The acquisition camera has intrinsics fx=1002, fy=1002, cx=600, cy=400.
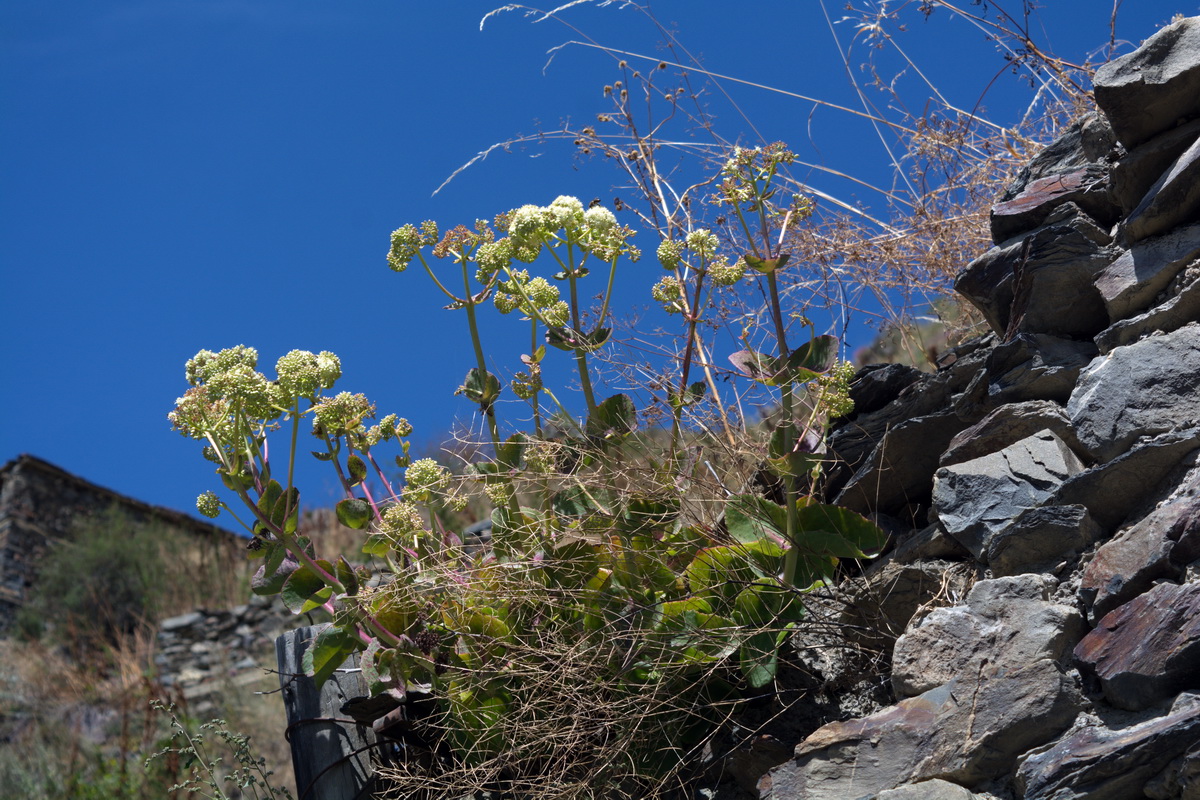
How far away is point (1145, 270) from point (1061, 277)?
8.1 inches

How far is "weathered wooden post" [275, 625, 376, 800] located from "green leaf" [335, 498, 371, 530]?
0.43m

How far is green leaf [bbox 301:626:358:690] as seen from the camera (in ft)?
8.08

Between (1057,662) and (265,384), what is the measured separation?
69.9 inches

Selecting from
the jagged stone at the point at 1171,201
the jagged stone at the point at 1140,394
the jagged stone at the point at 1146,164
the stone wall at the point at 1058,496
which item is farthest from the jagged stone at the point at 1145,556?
the jagged stone at the point at 1146,164

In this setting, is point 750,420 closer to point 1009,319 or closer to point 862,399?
point 862,399

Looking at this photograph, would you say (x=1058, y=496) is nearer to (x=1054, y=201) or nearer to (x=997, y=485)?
(x=997, y=485)

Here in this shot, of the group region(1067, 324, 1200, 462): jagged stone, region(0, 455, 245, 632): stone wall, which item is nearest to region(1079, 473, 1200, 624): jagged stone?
region(1067, 324, 1200, 462): jagged stone

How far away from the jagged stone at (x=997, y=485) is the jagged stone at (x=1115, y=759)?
0.54 meters

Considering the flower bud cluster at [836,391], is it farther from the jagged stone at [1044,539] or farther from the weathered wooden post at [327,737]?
the weathered wooden post at [327,737]

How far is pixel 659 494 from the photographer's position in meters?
2.41

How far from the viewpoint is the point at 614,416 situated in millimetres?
2537

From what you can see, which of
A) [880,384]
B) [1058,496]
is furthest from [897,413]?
[1058,496]

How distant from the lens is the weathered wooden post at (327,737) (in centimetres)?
277

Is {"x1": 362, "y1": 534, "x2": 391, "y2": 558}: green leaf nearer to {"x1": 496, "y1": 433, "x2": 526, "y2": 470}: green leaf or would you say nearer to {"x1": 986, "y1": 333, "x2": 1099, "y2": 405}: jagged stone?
{"x1": 496, "y1": 433, "x2": 526, "y2": 470}: green leaf
